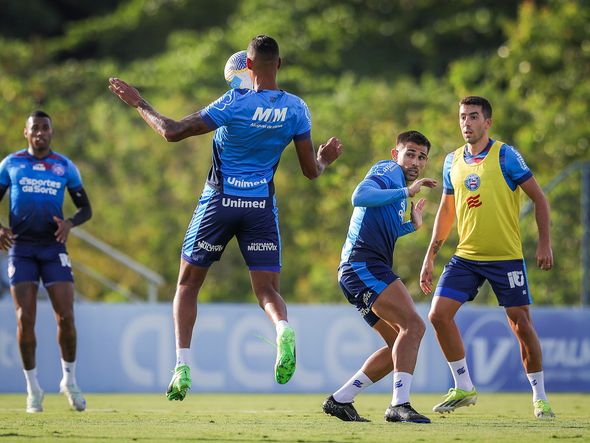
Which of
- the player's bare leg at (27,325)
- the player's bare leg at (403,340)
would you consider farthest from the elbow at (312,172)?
the player's bare leg at (27,325)

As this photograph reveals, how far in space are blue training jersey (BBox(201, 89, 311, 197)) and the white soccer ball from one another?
32 centimetres

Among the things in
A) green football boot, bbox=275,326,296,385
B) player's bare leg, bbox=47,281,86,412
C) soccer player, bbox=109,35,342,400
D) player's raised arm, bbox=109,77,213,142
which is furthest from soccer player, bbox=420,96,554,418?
player's bare leg, bbox=47,281,86,412

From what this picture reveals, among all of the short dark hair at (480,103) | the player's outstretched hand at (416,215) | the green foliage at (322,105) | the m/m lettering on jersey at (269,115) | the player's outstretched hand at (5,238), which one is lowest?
the player's outstretched hand at (5,238)

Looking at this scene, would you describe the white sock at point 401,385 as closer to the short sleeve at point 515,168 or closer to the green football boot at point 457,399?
the green football boot at point 457,399

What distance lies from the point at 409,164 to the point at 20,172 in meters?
3.74

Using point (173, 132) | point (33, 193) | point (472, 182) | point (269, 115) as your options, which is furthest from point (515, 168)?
point (33, 193)

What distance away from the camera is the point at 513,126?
25.6 meters

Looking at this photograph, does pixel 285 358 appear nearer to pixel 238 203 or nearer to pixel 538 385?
pixel 238 203

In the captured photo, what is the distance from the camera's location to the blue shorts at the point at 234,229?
8.68 meters

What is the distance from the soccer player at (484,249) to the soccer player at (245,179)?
66.4 inches

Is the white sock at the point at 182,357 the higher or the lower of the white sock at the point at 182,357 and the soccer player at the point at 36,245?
the lower

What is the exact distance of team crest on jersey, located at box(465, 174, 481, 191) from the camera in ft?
32.6

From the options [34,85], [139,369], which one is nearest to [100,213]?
[34,85]

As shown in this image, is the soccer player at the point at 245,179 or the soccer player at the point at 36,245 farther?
the soccer player at the point at 36,245
